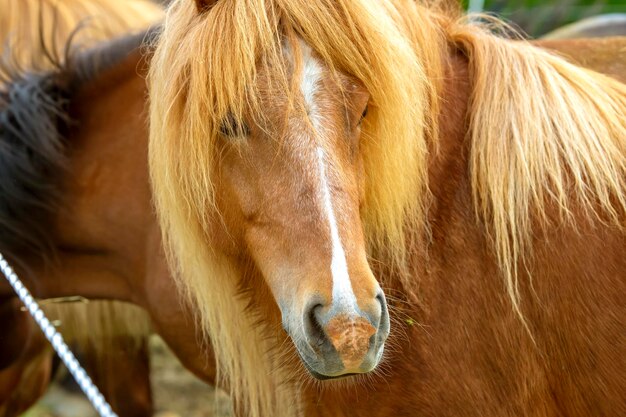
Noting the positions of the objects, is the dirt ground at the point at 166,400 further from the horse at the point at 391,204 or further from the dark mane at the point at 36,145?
the horse at the point at 391,204

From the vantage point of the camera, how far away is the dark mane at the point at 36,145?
254cm

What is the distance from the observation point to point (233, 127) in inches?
63.4

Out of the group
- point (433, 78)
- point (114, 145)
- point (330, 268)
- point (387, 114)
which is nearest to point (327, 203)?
point (330, 268)

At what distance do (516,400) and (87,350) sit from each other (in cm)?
200

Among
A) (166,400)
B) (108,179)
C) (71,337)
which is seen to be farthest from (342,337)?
(166,400)

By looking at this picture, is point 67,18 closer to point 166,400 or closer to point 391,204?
point 166,400

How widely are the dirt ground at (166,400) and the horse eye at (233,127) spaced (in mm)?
2578

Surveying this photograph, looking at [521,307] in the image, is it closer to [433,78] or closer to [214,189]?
[433,78]

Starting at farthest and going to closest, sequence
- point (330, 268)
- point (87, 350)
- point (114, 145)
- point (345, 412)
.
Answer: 1. point (87, 350)
2. point (114, 145)
3. point (345, 412)
4. point (330, 268)

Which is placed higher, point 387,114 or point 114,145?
point 387,114

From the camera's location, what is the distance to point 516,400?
1724 millimetres

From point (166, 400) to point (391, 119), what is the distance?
285 centimetres

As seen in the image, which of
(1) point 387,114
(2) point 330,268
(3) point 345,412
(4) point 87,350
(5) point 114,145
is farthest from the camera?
(4) point 87,350

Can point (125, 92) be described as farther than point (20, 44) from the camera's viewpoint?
No
